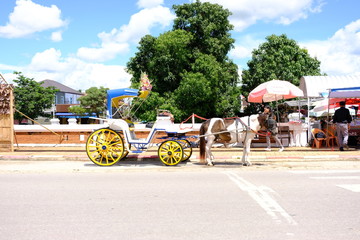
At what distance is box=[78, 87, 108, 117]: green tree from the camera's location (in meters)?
57.2

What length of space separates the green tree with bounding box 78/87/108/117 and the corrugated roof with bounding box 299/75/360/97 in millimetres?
43129

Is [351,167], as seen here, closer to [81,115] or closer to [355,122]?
[355,122]

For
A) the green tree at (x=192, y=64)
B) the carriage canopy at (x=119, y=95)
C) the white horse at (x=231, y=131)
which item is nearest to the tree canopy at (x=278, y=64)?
the green tree at (x=192, y=64)

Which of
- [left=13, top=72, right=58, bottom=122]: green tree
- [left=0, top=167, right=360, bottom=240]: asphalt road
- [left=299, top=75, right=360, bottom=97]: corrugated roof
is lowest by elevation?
[left=0, top=167, right=360, bottom=240]: asphalt road

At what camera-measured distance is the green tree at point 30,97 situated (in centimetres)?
4666

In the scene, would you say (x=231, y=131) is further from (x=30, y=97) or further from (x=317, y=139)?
(x=30, y=97)

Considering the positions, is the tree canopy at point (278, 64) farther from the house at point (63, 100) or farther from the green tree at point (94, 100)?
→ the house at point (63, 100)

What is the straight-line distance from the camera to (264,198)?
6621 mm

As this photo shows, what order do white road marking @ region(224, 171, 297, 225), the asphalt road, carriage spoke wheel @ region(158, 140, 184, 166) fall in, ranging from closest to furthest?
the asphalt road → white road marking @ region(224, 171, 297, 225) → carriage spoke wheel @ region(158, 140, 184, 166)

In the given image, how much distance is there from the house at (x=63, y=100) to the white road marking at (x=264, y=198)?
5760 centimetres

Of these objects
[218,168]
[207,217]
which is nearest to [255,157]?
[218,168]

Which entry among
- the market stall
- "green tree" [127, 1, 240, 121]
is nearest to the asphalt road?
the market stall

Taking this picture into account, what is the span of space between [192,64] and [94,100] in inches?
1299

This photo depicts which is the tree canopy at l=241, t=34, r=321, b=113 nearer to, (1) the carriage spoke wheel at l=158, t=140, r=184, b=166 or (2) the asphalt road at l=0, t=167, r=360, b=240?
(1) the carriage spoke wheel at l=158, t=140, r=184, b=166
